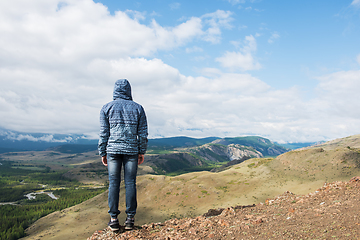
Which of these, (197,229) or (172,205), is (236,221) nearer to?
(197,229)

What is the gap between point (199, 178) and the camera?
71875 mm

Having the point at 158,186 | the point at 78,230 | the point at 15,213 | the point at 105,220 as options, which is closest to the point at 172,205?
the point at 158,186

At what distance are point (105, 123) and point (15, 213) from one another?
199731 mm

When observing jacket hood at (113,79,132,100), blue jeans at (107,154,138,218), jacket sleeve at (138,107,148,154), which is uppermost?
jacket hood at (113,79,132,100)

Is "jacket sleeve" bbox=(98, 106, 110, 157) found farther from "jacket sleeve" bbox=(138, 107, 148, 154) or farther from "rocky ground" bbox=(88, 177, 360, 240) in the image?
"rocky ground" bbox=(88, 177, 360, 240)

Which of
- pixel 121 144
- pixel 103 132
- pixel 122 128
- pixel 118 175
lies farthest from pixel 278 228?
pixel 103 132

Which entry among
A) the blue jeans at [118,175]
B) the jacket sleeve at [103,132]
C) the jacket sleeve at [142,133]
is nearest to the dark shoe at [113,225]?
the blue jeans at [118,175]

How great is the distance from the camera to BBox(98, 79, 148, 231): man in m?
8.13

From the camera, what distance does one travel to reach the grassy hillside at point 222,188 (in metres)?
53.2

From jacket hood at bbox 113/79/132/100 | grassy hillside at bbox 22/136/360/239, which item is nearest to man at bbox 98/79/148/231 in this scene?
jacket hood at bbox 113/79/132/100

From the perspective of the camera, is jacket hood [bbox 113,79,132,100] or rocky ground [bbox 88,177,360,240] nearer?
rocky ground [bbox 88,177,360,240]

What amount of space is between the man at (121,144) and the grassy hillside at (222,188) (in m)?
46.3

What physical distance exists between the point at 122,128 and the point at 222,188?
60890mm

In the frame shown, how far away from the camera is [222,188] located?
206 ft
